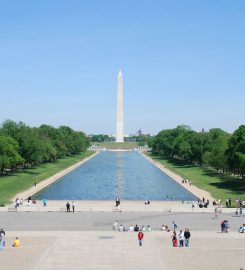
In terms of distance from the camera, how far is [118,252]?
1067 inches

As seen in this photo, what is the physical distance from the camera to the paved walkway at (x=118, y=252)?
80.3 ft

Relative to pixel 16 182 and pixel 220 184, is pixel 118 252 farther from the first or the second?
pixel 16 182

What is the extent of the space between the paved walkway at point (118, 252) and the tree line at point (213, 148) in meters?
32.5

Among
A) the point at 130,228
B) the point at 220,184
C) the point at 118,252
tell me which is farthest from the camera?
the point at 220,184

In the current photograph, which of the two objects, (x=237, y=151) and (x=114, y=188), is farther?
(x=114, y=188)

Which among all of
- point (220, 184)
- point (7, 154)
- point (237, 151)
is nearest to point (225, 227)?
point (237, 151)

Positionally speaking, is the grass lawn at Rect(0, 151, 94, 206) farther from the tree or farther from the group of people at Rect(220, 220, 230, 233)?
the group of people at Rect(220, 220, 230, 233)

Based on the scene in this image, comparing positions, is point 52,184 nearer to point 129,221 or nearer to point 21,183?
point 21,183

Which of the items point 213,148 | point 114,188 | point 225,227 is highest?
point 213,148

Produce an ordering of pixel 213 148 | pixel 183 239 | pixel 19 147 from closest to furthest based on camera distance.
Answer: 1. pixel 183 239
2. pixel 19 147
3. pixel 213 148

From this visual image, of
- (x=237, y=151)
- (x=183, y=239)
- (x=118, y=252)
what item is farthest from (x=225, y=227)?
(x=237, y=151)

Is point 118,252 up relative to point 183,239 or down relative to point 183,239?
down

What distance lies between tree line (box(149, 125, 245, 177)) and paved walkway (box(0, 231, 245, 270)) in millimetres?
32515

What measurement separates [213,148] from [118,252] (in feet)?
→ 204
